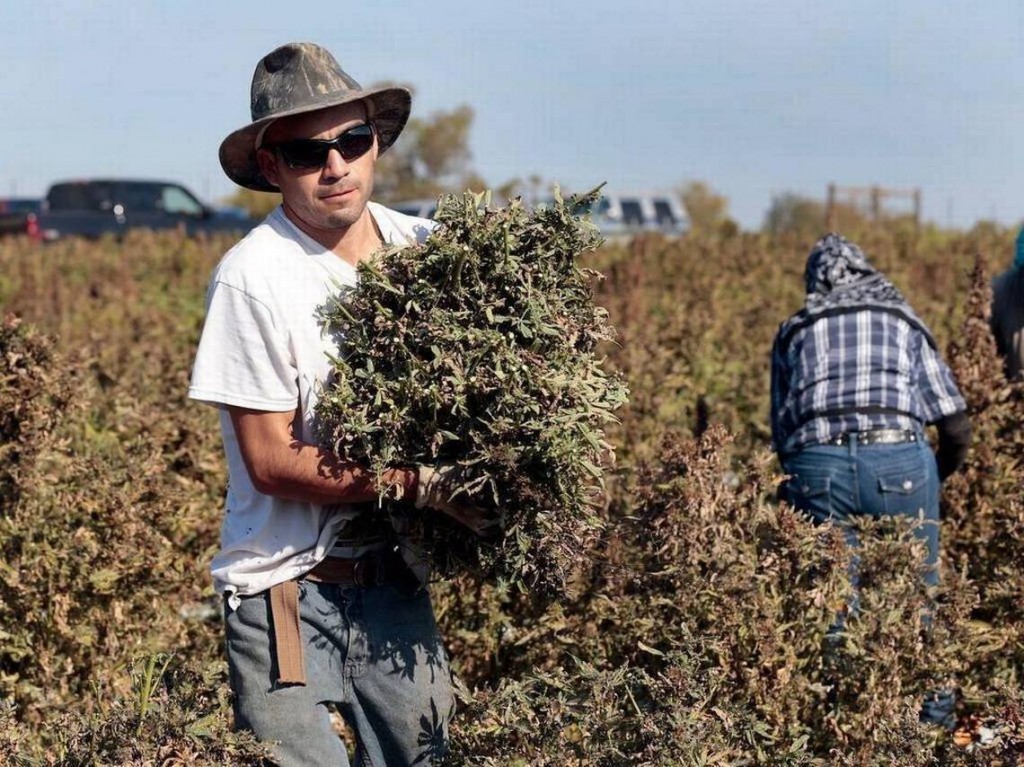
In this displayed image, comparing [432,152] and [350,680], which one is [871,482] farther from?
[432,152]

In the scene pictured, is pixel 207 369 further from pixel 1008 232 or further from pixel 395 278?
pixel 1008 232

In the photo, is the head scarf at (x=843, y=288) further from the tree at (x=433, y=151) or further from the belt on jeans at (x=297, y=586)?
the tree at (x=433, y=151)

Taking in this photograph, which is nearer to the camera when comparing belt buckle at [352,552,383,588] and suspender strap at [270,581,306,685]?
suspender strap at [270,581,306,685]

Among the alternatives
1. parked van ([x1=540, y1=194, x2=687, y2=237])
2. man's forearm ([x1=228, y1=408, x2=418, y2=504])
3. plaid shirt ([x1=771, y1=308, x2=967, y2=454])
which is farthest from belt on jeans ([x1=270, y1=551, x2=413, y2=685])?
parked van ([x1=540, y1=194, x2=687, y2=237])

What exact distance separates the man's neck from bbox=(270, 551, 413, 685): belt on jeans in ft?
2.22

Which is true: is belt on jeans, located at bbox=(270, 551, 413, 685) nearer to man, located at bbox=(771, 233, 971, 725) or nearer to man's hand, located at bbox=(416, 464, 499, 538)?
man's hand, located at bbox=(416, 464, 499, 538)

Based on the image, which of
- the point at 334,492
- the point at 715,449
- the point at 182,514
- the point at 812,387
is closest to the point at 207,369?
the point at 334,492

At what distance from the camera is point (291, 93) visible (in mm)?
3424

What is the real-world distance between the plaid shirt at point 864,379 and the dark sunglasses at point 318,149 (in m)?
2.42

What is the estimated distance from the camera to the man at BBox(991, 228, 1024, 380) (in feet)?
19.8

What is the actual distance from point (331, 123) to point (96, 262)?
12433 millimetres

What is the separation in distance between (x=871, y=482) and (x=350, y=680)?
7.74 ft

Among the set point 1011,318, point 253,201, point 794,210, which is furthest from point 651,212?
point 1011,318

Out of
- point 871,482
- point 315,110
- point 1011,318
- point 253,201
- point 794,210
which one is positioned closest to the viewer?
point 315,110
